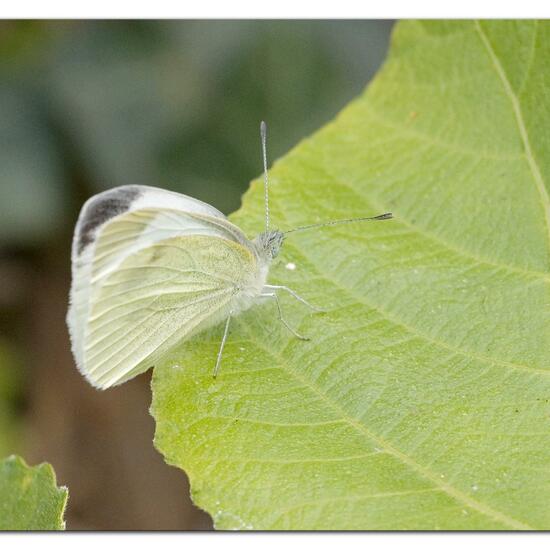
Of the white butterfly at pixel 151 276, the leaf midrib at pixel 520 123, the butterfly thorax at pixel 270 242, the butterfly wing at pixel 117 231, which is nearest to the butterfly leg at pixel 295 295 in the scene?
the white butterfly at pixel 151 276

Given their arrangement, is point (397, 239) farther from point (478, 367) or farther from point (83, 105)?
point (83, 105)

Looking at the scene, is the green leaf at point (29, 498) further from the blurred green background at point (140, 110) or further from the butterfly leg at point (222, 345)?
the blurred green background at point (140, 110)

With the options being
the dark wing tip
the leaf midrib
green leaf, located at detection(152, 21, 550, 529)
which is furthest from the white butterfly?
the leaf midrib

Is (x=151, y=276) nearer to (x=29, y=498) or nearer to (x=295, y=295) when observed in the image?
(x=295, y=295)

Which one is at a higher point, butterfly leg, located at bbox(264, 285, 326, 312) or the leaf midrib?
the leaf midrib

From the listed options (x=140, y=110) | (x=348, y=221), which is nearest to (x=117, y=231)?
(x=348, y=221)

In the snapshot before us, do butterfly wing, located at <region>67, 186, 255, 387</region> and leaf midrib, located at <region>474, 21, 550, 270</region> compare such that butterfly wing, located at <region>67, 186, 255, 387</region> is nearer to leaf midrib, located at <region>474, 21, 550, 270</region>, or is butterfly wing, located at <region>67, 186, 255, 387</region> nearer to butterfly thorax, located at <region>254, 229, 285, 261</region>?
butterfly thorax, located at <region>254, 229, 285, 261</region>

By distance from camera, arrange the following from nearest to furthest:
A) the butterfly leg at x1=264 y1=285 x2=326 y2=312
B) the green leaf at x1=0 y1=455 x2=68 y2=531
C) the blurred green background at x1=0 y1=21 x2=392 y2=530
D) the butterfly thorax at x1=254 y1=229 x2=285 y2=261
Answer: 1. the green leaf at x1=0 y1=455 x2=68 y2=531
2. the butterfly leg at x1=264 y1=285 x2=326 y2=312
3. the butterfly thorax at x1=254 y1=229 x2=285 y2=261
4. the blurred green background at x1=0 y1=21 x2=392 y2=530
